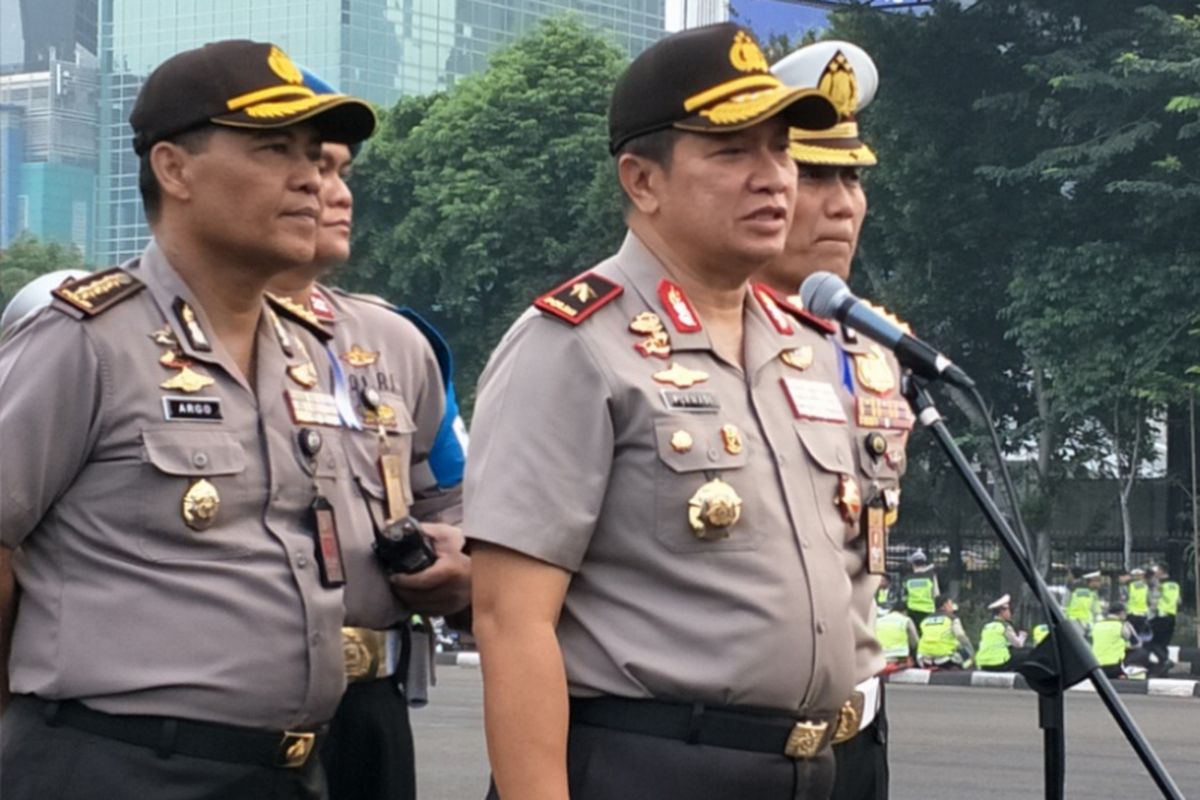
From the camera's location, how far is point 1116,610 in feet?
88.7

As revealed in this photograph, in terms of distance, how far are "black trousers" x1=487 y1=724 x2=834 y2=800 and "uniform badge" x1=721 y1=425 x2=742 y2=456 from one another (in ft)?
1.39

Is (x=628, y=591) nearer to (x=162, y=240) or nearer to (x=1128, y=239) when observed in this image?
(x=162, y=240)

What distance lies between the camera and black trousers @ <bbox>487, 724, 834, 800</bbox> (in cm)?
308

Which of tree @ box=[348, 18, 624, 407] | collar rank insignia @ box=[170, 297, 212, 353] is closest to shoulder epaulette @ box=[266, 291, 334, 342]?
collar rank insignia @ box=[170, 297, 212, 353]

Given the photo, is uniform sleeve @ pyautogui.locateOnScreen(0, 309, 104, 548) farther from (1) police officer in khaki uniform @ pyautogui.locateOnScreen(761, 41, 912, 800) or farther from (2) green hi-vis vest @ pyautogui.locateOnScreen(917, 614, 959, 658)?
(2) green hi-vis vest @ pyautogui.locateOnScreen(917, 614, 959, 658)

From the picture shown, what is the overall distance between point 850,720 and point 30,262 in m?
58.9

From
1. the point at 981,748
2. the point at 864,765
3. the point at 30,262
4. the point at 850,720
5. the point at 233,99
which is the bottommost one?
the point at 981,748

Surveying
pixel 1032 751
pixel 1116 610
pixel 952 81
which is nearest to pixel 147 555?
pixel 1032 751

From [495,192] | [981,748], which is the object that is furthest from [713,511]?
[495,192]

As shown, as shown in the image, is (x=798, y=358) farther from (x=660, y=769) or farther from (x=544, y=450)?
(x=660, y=769)

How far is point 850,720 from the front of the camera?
12.4 ft

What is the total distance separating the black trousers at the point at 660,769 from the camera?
308 centimetres

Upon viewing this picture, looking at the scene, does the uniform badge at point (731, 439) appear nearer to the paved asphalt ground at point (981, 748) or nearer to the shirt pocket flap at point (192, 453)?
the shirt pocket flap at point (192, 453)

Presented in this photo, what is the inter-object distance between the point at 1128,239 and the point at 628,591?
102ft
